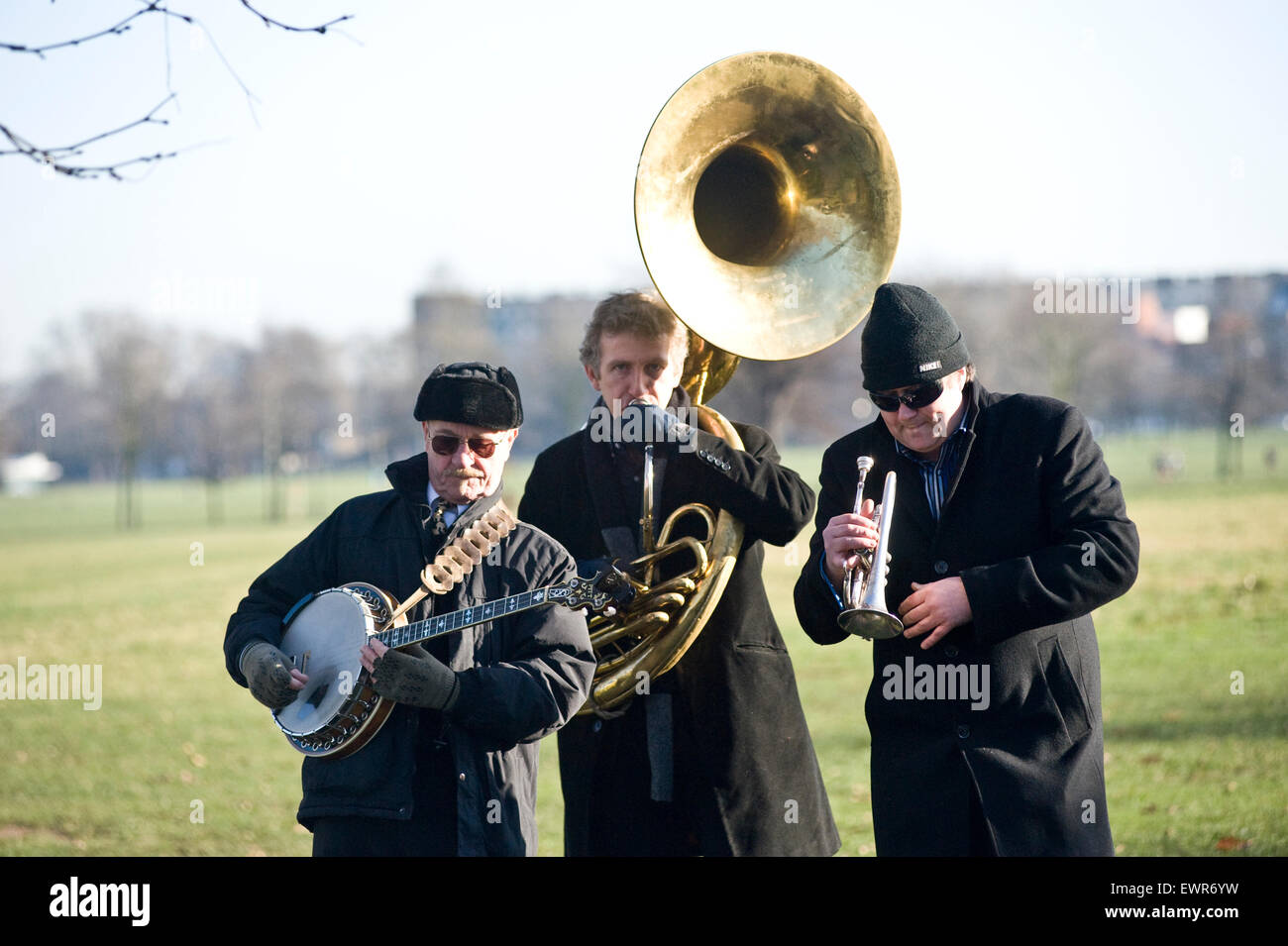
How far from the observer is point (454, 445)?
3.55 m

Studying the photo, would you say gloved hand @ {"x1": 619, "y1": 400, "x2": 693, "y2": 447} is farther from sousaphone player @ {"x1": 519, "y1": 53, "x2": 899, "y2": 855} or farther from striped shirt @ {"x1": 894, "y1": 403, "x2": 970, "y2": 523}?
striped shirt @ {"x1": 894, "y1": 403, "x2": 970, "y2": 523}

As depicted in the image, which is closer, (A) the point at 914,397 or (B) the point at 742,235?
(A) the point at 914,397

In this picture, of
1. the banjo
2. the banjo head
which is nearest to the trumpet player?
the banjo

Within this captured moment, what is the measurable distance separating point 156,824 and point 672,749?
4.80m

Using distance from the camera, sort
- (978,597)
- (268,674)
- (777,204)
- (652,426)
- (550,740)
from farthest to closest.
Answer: (550,740), (777,204), (652,426), (268,674), (978,597)

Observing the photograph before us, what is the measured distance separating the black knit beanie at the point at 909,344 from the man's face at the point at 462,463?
102 cm

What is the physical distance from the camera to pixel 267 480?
199 feet

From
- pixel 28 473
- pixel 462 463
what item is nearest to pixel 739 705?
pixel 462 463

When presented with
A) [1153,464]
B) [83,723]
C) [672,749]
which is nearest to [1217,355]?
[1153,464]

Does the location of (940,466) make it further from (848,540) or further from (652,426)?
(652,426)

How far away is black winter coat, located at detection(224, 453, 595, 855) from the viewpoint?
331 centimetres

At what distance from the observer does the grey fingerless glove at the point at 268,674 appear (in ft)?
11.2

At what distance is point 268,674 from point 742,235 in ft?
6.83

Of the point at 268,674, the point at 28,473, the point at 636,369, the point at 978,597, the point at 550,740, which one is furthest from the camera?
the point at 28,473
